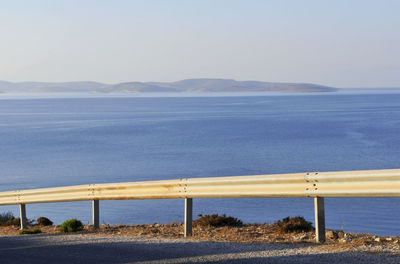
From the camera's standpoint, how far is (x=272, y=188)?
7910 millimetres

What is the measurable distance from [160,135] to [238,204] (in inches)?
2436

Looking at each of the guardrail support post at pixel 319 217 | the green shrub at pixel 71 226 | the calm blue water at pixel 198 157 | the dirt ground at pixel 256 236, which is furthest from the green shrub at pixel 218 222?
the calm blue water at pixel 198 157

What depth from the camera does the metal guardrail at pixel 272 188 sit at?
6.91 metres

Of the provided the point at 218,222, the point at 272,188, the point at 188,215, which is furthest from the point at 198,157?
the point at 272,188

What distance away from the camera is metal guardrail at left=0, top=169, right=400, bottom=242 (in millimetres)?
6910

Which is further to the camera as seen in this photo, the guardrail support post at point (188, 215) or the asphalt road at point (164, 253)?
the guardrail support post at point (188, 215)

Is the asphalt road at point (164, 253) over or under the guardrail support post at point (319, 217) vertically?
under

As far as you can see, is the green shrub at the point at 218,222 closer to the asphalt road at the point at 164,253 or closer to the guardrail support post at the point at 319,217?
the asphalt road at the point at 164,253

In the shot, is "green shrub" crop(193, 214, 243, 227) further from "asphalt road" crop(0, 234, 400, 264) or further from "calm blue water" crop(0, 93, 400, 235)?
"calm blue water" crop(0, 93, 400, 235)

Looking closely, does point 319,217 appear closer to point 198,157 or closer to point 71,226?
point 71,226

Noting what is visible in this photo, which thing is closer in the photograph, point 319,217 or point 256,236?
point 319,217

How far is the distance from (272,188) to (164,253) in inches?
67.3

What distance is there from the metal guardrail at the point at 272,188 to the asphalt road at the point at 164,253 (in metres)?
0.69

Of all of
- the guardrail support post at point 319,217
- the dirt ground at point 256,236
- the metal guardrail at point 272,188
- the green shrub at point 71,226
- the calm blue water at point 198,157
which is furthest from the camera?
the calm blue water at point 198,157
